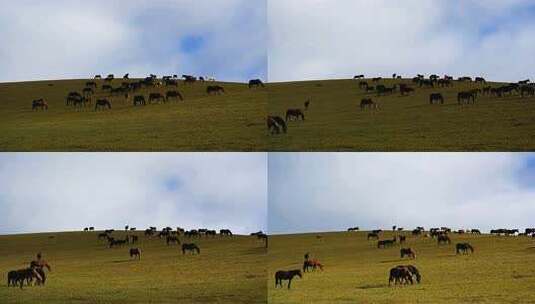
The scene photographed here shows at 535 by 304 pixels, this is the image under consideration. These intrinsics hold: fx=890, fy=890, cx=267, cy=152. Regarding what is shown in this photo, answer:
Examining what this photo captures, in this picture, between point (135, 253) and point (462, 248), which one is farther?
point (462, 248)

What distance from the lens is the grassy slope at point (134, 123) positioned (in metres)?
23.2

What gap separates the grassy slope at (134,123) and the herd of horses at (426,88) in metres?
0.87

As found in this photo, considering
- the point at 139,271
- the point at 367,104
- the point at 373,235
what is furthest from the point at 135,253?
the point at 367,104

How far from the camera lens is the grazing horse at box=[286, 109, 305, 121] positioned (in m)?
23.8

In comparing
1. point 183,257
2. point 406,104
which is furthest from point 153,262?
point 406,104

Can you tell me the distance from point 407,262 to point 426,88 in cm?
523

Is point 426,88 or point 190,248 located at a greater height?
point 426,88

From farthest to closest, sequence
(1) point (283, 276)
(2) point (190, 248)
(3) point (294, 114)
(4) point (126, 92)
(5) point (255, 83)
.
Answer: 1. (4) point (126, 92)
2. (2) point (190, 248)
3. (5) point (255, 83)
4. (3) point (294, 114)
5. (1) point (283, 276)

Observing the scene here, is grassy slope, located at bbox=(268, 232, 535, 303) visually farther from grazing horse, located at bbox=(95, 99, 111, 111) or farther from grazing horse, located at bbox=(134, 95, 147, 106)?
grazing horse, located at bbox=(95, 99, 111, 111)

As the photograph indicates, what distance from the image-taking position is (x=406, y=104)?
26.3 m

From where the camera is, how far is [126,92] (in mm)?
29297

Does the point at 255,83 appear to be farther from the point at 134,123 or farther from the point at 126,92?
the point at 126,92

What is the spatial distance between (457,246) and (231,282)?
8.33m

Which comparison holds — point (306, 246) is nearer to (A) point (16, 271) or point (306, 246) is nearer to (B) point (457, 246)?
(B) point (457, 246)
